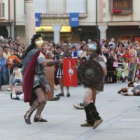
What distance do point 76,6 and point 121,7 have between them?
312 cm

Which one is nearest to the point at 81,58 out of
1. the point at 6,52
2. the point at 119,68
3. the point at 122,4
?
the point at 6,52

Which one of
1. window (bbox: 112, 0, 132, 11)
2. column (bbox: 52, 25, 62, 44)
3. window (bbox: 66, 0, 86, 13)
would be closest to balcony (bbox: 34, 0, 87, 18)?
window (bbox: 66, 0, 86, 13)

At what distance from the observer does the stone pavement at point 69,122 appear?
1142 cm

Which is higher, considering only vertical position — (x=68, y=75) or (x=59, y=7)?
(x=59, y=7)

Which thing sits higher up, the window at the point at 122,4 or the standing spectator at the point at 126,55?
the window at the point at 122,4

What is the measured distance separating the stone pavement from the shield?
0.89 meters

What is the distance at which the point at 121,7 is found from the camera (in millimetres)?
43531

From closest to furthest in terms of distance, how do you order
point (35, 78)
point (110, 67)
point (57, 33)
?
point (35, 78)
point (110, 67)
point (57, 33)

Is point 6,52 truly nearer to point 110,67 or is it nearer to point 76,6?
point 110,67

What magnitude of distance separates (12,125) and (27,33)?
44.0 ft

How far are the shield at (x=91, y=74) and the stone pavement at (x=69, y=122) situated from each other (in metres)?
0.89

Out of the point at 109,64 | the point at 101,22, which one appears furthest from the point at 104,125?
the point at 101,22

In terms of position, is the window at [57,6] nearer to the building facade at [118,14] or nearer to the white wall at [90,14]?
the white wall at [90,14]

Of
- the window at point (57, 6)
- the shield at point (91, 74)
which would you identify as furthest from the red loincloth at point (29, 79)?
the window at point (57, 6)
